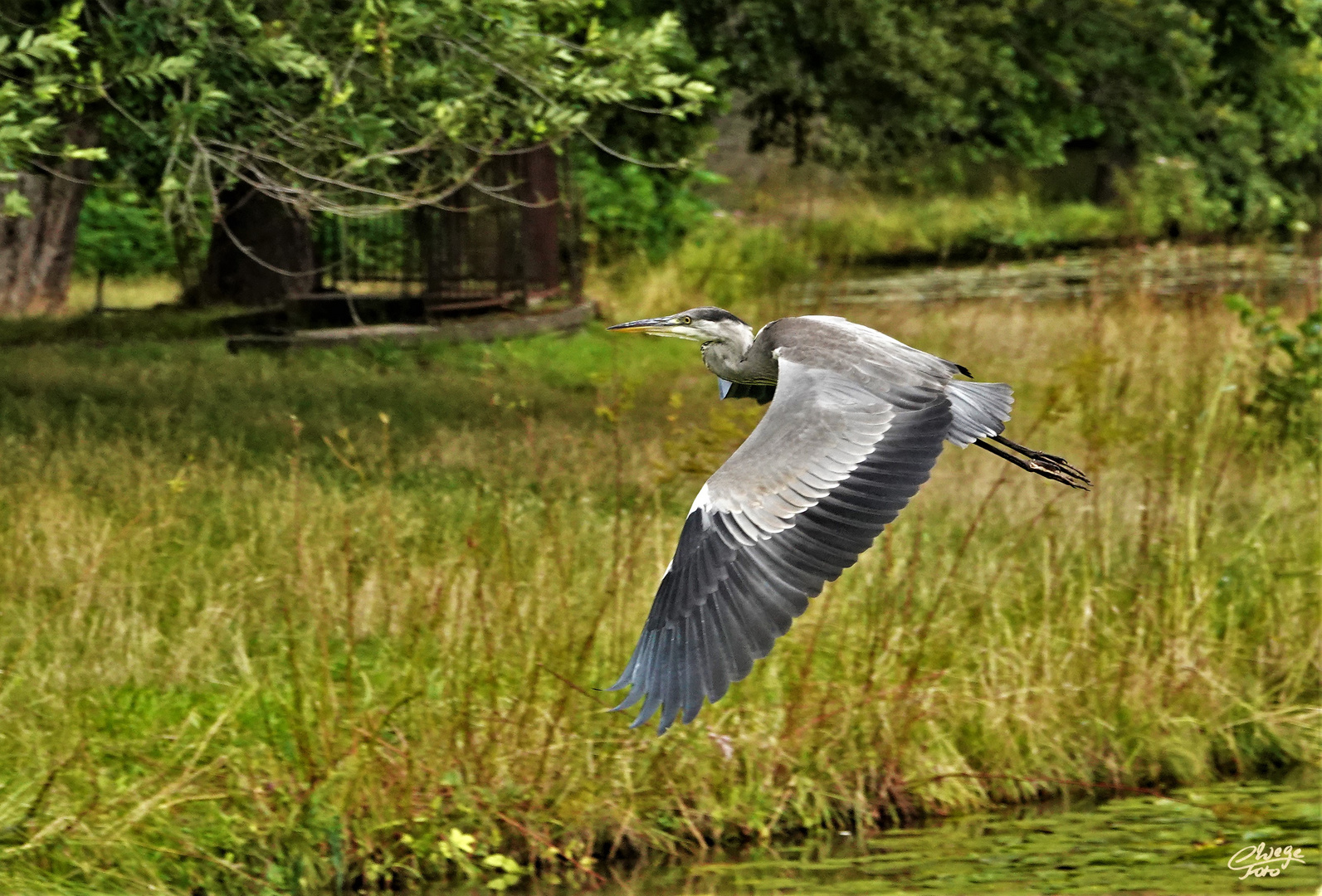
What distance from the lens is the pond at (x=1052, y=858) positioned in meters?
4.57

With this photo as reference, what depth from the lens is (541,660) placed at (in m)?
4.91

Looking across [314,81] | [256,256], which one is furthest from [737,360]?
[256,256]

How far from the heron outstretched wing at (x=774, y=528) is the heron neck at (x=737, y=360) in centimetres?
38

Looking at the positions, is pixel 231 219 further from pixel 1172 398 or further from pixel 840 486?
pixel 840 486

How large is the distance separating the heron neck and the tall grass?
2.98 ft

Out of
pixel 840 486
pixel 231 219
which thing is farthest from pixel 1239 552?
pixel 231 219

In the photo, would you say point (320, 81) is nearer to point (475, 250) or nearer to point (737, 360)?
point (737, 360)

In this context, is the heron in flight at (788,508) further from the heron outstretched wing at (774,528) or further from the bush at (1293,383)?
the bush at (1293,383)

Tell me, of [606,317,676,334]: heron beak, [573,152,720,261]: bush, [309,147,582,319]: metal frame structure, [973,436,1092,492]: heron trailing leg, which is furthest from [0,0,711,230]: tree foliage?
[573,152,720,261]: bush

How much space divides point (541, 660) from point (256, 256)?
280 inches

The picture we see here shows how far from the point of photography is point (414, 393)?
9.56 meters

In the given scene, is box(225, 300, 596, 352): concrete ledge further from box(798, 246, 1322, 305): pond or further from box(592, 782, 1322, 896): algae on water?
box(592, 782, 1322, 896): algae on water

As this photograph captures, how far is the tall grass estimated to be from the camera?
4.46 m

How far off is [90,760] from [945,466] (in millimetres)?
4571
